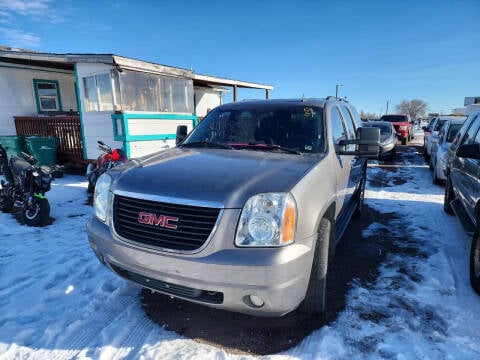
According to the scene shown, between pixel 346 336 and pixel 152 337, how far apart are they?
155 centimetres

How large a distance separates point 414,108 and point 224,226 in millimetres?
111280

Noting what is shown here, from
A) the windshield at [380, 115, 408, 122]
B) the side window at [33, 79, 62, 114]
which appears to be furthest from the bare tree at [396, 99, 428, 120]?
the side window at [33, 79, 62, 114]

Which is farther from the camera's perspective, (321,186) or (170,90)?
(170,90)

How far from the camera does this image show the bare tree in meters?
96.1

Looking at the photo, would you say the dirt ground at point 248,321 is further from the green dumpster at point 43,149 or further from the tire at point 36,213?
the green dumpster at point 43,149

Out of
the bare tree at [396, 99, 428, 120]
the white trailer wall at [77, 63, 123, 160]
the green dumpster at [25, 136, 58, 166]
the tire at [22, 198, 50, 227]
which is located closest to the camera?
the tire at [22, 198, 50, 227]

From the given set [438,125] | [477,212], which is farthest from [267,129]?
[438,125]

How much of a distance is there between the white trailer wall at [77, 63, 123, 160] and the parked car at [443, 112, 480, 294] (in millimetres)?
8133

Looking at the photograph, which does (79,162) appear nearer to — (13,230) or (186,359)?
(13,230)

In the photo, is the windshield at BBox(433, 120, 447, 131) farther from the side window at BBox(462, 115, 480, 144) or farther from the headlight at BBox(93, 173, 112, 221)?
the headlight at BBox(93, 173, 112, 221)

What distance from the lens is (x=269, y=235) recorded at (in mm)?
2004

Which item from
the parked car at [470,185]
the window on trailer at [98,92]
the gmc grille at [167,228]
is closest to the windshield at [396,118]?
the parked car at [470,185]

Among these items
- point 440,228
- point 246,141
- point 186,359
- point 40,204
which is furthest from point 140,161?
point 440,228

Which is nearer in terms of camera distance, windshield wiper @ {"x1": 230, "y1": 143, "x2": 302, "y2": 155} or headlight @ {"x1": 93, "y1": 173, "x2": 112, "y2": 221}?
headlight @ {"x1": 93, "y1": 173, "x2": 112, "y2": 221}
